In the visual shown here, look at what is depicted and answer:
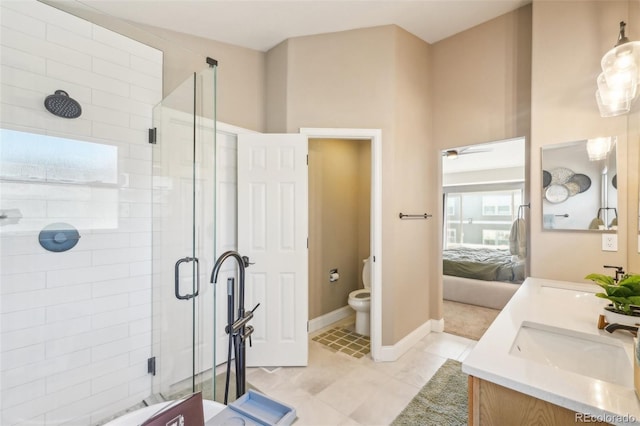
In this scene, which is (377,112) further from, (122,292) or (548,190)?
(122,292)

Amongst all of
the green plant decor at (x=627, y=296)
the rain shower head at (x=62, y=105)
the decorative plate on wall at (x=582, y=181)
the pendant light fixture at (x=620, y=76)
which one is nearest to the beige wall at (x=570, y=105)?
the decorative plate on wall at (x=582, y=181)

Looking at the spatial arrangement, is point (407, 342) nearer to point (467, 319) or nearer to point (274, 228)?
point (467, 319)

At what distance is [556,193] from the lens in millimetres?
2066

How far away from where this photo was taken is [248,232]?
2529mm

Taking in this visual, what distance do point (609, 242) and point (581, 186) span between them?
41 centimetres

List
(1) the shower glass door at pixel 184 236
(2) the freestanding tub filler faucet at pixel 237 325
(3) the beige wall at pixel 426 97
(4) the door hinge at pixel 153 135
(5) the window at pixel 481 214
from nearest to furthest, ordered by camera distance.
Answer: (2) the freestanding tub filler faucet at pixel 237 325 < (1) the shower glass door at pixel 184 236 < (3) the beige wall at pixel 426 97 < (4) the door hinge at pixel 153 135 < (5) the window at pixel 481 214

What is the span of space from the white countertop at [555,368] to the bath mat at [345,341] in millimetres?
1646

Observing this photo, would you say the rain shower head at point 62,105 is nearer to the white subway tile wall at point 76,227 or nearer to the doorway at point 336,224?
the white subway tile wall at point 76,227

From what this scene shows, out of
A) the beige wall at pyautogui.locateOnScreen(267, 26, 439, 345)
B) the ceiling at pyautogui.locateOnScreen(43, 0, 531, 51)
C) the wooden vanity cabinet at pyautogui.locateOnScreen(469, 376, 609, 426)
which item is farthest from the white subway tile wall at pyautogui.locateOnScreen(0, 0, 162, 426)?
the wooden vanity cabinet at pyautogui.locateOnScreen(469, 376, 609, 426)

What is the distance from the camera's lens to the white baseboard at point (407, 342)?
2570 mm

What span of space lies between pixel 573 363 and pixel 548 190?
1.42 m

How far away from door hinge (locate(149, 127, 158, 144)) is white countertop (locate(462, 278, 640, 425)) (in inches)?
93.0

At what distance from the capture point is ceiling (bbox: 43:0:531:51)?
6.95ft

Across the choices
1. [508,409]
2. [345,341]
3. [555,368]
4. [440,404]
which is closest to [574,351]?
[555,368]
